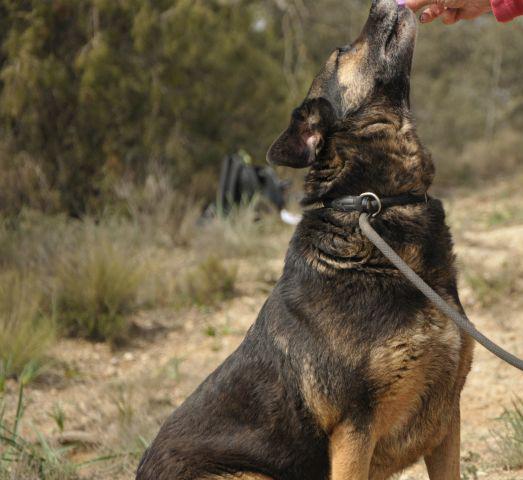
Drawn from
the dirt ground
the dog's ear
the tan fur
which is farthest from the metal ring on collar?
the dirt ground

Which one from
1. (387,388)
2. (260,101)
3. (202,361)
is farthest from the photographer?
(260,101)

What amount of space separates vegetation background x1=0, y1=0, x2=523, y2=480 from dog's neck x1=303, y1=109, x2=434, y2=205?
150 centimetres

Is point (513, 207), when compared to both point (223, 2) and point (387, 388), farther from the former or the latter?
point (387, 388)

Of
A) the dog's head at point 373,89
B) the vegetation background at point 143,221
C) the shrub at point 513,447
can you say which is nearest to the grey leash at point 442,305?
the dog's head at point 373,89

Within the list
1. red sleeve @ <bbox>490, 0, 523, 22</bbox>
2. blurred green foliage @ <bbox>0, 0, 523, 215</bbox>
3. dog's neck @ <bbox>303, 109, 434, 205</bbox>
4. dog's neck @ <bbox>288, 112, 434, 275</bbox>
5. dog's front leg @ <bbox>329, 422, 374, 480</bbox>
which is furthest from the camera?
blurred green foliage @ <bbox>0, 0, 523, 215</bbox>

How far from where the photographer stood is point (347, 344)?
2857 millimetres

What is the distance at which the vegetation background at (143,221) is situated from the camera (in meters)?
5.28

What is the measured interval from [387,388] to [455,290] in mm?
538

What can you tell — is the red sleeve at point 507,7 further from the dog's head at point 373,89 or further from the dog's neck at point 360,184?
the dog's neck at point 360,184

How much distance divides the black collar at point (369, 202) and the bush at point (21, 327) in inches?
130

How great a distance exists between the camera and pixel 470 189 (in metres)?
15.6

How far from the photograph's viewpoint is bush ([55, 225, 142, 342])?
6816 millimetres

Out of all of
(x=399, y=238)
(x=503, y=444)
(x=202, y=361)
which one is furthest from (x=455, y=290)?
(x=202, y=361)

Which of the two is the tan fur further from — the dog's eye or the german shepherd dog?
the dog's eye
